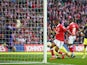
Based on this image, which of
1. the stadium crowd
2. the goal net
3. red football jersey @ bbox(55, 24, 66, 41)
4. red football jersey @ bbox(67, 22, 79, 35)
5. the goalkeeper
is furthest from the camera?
red football jersey @ bbox(67, 22, 79, 35)

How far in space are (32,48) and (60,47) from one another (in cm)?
488

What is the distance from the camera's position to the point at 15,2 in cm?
1694

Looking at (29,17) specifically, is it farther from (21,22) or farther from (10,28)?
(10,28)

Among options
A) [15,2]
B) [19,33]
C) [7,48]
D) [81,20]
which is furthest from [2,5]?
[81,20]

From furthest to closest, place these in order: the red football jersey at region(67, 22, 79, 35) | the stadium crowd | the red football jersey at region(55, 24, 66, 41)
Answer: the red football jersey at region(67, 22, 79, 35) < the red football jersey at region(55, 24, 66, 41) < the stadium crowd

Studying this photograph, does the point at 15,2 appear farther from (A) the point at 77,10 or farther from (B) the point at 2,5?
(A) the point at 77,10

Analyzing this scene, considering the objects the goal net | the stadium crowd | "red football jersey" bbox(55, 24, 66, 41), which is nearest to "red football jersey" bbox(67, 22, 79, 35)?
"red football jersey" bbox(55, 24, 66, 41)

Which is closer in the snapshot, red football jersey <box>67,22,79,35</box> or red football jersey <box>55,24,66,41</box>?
red football jersey <box>55,24,66,41</box>

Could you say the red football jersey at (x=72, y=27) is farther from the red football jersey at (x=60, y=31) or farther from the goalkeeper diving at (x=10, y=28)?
the goalkeeper diving at (x=10, y=28)

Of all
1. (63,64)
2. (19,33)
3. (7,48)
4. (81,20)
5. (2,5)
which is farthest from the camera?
(81,20)

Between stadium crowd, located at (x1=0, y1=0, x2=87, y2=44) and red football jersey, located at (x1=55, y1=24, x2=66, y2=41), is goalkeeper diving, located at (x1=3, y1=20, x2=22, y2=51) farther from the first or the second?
red football jersey, located at (x1=55, y1=24, x2=66, y2=41)

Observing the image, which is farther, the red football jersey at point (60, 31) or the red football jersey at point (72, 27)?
the red football jersey at point (72, 27)

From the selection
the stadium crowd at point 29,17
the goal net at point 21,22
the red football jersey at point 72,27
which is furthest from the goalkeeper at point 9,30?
the red football jersey at point 72,27

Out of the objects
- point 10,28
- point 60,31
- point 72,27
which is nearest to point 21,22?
point 10,28
